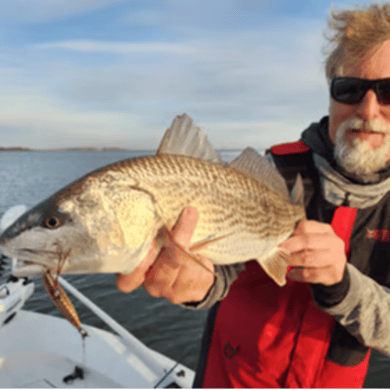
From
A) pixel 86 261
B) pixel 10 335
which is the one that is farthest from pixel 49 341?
pixel 86 261

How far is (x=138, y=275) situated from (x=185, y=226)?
537 millimetres

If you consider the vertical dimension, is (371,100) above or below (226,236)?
above

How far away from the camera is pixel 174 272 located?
2197 millimetres

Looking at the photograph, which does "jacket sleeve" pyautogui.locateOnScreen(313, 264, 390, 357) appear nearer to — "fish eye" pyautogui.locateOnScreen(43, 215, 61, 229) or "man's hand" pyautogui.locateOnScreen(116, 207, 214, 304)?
"man's hand" pyautogui.locateOnScreen(116, 207, 214, 304)

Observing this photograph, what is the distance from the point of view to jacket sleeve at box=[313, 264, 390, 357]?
7.92 feet

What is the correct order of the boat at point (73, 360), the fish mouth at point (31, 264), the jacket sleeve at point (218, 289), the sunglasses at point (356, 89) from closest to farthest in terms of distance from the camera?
1. the fish mouth at point (31, 264)
2. the jacket sleeve at point (218, 289)
3. the sunglasses at point (356, 89)
4. the boat at point (73, 360)

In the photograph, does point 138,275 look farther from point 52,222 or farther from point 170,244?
point 52,222

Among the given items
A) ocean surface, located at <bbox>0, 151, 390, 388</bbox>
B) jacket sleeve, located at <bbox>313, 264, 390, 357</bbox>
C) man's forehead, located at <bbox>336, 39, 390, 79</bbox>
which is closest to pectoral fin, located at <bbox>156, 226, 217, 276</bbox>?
jacket sleeve, located at <bbox>313, 264, 390, 357</bbox>

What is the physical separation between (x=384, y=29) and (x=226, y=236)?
2508 mm

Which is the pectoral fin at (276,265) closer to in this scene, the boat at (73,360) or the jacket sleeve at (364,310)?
the jacket sleeve at (364,310)

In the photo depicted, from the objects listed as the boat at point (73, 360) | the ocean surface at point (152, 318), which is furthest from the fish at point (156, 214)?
the ocean surface at point (152, 318)

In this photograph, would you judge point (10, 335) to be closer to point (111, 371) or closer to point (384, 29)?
point (111, 371)

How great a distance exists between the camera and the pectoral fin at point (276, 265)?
2488 millimetres

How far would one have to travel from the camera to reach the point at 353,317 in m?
2.49
